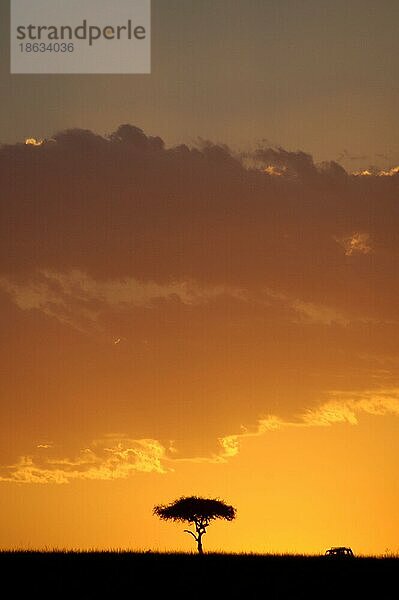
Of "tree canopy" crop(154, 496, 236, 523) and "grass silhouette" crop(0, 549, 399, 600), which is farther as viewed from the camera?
"tree canopy" crop(154, 496, 236, 523)

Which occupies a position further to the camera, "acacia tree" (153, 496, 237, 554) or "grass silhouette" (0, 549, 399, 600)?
"acacia tree" (153, 496, 237, 554)

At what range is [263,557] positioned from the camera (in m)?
86.4

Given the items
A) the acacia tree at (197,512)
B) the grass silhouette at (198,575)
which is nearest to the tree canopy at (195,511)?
the acacia tree at (197,512)

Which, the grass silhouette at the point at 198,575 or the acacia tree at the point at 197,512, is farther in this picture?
the acacia tree at the point at 197,512

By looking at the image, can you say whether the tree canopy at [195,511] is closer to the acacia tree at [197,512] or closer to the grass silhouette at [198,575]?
the acacia tree at [197,512]

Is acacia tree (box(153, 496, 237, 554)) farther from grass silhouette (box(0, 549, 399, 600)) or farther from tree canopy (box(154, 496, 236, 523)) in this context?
grass silhouette (box(0, 549, 399, 600))

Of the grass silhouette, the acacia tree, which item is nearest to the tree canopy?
the acacia tree

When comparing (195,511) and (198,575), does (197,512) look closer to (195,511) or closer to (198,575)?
(195,511)

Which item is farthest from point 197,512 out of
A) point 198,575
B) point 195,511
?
point 198,575

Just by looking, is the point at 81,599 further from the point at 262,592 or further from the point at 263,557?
the point at 263,557

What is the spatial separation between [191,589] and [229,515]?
83391mm

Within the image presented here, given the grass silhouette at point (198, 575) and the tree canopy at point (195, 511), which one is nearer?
the grass silhouette at point (198, 575)

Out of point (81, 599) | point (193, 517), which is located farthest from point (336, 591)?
point (193, 517)

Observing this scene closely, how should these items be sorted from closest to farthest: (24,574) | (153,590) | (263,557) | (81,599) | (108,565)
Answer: (81,599) → (153,590) → (24,574) → (108,565) → (263,557)
